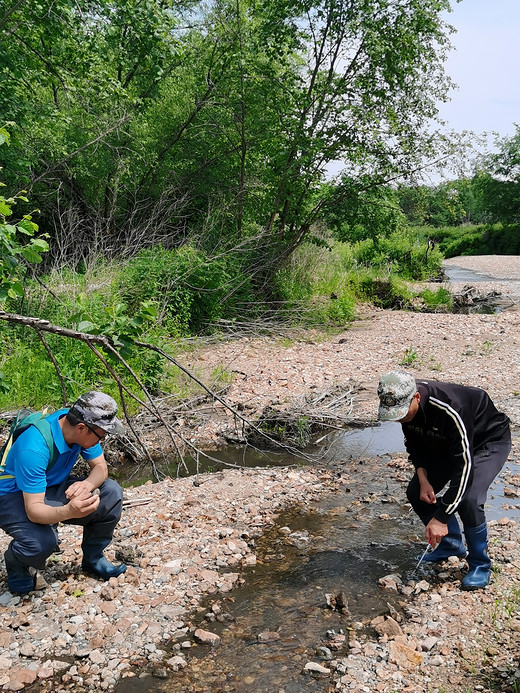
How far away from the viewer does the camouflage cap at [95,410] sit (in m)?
3.44

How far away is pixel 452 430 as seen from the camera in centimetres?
362

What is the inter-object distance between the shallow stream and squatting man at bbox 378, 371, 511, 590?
56 cm

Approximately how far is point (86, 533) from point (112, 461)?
2.74 m

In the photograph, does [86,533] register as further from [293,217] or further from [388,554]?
[293,217]

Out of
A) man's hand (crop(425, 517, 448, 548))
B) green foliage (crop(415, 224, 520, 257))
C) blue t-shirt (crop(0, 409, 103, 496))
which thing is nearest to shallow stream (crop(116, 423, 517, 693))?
man's hand (crop(425, 517, 448, 548))

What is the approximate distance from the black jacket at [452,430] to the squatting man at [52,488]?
1.90 meters

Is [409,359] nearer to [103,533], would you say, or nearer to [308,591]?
[308,591]

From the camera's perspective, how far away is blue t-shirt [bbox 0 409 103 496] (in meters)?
3.38

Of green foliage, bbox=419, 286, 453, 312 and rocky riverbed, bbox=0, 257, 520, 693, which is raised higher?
green foliage, bbox=419, 286, 453, 312

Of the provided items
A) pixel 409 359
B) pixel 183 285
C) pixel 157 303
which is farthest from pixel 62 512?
pixel 183 285

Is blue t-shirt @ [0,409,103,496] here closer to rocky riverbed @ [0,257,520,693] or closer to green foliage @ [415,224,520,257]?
rocky riverbed @ [0,257,520,693]

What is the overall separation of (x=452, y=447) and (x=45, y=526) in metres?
2.54

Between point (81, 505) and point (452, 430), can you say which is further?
point (452, 430)

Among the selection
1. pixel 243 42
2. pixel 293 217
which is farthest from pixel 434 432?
pixel 243 42
